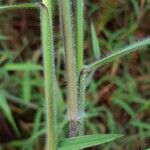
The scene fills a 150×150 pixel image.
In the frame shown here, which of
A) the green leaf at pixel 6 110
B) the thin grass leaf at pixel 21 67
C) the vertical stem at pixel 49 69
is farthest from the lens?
the thin grass leaf at pixel 21 67

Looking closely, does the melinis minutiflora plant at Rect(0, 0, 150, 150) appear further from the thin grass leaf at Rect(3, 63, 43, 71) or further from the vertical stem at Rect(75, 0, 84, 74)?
the thin grass leaf at Rect(3, 63, 43, 71)

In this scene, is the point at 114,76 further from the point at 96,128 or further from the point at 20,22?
the point at 20,22

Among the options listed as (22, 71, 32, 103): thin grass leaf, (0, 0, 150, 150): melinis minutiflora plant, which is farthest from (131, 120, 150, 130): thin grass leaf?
(0, 0, 150, 150): melinis minutiflora plant

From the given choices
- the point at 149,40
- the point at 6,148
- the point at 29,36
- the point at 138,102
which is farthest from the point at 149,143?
the point at 149,40

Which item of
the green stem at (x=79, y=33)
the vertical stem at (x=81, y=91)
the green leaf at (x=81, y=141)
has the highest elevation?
the green stem at (x=79, y=33)

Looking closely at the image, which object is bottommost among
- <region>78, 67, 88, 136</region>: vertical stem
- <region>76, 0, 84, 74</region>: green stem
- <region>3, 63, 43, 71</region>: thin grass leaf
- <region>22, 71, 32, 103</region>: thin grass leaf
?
<region>78, 67, 88, 136</region>: vertical stem

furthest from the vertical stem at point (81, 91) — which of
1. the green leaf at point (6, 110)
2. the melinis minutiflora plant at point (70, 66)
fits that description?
the green leaf at point (6, 110)

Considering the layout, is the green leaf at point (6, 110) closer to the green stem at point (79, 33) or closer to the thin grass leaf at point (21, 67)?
the thin grass leaf at point (21, 67)

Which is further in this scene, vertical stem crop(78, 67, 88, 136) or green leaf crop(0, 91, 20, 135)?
green leaf crop(0, 91, 20, 135)
